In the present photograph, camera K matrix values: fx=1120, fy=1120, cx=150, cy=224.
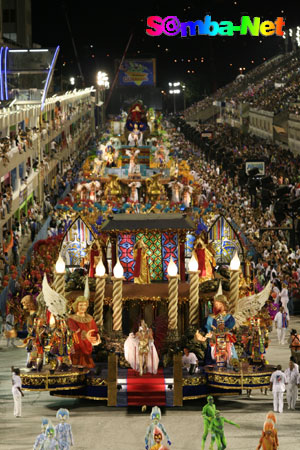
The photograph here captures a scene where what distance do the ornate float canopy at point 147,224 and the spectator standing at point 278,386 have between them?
462 cm

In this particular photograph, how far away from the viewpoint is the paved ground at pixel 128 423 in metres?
19.8

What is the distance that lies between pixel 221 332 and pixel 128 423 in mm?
2616

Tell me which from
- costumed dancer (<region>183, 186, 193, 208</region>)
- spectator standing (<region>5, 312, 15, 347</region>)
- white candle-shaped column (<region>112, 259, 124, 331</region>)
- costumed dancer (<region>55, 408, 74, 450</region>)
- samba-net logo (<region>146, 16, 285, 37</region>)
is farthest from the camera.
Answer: samba-net logo (<region>146, 16, 285, 37</region>)

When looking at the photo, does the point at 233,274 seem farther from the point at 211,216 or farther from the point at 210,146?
the point at 210,146

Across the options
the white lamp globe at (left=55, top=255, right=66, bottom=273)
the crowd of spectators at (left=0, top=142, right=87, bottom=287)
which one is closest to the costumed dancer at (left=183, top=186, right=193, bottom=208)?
the crowd of spectators at (left=0, top=142, right=87, bottom=287)

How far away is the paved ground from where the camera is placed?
19797mm

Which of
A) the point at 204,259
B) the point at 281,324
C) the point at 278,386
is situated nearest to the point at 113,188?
the point at 281,324

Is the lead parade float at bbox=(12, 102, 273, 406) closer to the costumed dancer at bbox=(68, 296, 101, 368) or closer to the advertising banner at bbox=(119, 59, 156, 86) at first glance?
the costumed dancer at bbox=(68, 296, 101, 368)

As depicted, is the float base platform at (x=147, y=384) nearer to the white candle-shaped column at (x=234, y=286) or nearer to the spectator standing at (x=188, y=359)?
the spectator standing at (x=188, y=359)

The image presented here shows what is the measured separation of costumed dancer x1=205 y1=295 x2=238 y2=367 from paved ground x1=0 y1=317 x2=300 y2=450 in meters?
1.08

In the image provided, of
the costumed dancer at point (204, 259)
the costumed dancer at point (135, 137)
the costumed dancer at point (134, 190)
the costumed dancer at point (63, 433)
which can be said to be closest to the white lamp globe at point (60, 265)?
the costumed dancer at point (204, 259)

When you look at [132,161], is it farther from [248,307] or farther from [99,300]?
[248,307]

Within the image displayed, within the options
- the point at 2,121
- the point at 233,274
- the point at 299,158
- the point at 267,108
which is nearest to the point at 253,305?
the point at 233,274

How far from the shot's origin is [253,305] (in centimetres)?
2286
